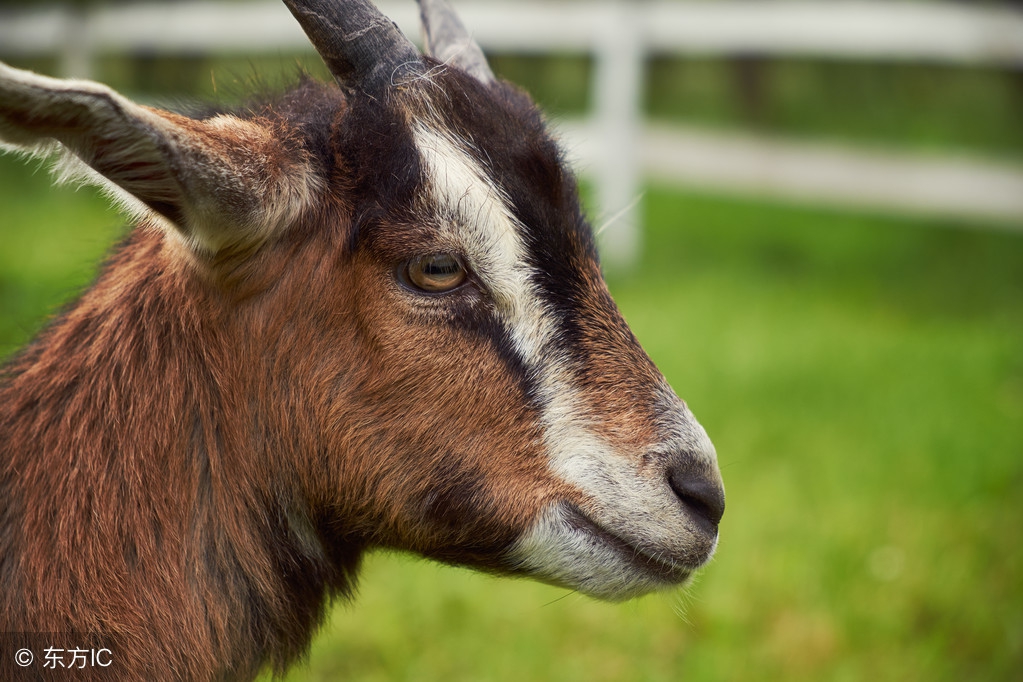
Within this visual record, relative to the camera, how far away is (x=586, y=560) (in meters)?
2.47

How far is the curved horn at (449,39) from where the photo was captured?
3191 millimetres

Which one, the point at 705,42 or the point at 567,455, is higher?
the point at 705,42

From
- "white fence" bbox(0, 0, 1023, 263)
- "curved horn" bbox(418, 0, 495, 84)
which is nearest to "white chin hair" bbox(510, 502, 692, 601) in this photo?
"curved horn" bbox(418, 0, 495, 84)

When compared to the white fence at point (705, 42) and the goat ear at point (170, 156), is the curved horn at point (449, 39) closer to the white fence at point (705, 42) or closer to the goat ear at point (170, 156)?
the goat ear at point (170, 156)

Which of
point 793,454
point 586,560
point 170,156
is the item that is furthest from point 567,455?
point 793,454

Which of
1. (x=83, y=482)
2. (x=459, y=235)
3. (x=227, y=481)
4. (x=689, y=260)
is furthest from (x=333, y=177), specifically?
(x=689, y=260)

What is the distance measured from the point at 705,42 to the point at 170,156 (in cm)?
841

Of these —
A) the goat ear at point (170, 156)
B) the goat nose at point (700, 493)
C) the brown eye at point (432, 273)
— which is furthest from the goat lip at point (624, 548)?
the goat ear at point (170, 156)

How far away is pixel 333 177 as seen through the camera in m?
2.52

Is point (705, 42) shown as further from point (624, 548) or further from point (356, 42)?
point (624, 548)

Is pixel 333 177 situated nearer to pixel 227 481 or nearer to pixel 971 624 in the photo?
pixel 227 481

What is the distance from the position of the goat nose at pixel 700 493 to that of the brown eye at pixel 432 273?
29.4 inches

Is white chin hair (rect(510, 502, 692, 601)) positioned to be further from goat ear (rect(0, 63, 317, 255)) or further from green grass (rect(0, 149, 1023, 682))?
goat ear (rect(0, 63, 317, 255))

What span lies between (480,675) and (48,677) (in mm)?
2227
